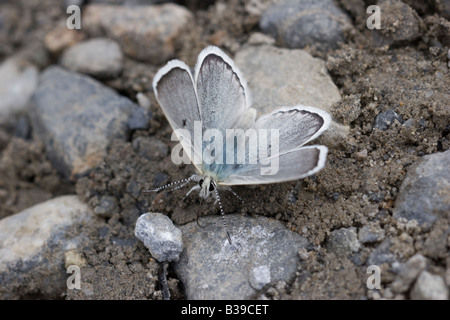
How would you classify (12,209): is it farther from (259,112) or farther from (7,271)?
(259,112)

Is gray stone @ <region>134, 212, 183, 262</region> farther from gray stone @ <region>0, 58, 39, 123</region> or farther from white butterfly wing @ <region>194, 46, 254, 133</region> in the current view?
gray stone @ <region>0, 58, 39, 123</region>

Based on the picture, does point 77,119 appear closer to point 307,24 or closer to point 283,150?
point 283,150

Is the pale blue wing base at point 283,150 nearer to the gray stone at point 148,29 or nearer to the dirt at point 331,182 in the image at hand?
the dirt at point 331,182

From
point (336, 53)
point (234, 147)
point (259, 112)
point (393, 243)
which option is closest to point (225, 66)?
point (259, 112)
